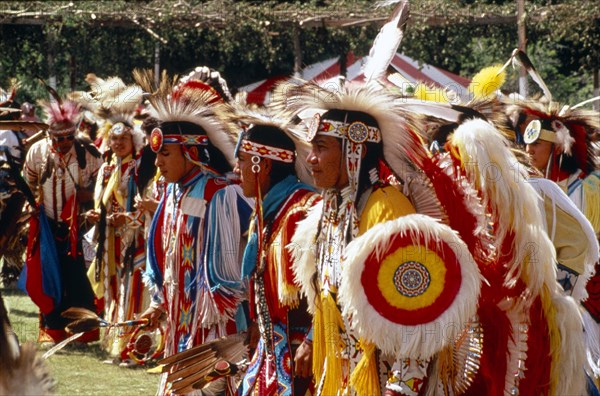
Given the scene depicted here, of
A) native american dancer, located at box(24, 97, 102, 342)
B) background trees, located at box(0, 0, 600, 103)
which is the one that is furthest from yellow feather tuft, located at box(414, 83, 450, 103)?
background trees, located at box(0, 0, 600, 103)

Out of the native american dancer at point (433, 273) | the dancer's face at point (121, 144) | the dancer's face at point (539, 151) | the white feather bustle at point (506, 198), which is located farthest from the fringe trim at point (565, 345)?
the dancer's face at point (121, 144)

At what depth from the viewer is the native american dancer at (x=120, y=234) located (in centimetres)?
757

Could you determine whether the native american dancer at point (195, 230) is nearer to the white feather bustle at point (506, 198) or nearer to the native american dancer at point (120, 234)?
the white feather bustle at point (506, 198)

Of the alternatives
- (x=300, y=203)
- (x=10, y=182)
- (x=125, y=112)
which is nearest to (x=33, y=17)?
(x=125, y=112)

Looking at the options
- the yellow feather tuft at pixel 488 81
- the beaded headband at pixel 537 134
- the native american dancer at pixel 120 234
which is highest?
the yellow feather tuft at pixel 488 81

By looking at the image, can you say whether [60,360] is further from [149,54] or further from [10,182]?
[149,54]

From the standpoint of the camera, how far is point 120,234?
316 inches

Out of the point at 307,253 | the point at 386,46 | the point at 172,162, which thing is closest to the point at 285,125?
the point at 386,46

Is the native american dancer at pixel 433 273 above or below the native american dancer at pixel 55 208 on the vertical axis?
above

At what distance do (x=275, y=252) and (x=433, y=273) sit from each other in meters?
1.00

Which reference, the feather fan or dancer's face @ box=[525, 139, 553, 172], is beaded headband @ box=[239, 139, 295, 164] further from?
dancer's face @ box=[525, 139, 553, 172]

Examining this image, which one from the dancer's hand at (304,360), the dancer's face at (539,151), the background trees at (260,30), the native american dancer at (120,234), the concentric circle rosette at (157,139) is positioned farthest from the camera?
the background trees at (260,30)

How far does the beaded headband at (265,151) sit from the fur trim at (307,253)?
0.54m

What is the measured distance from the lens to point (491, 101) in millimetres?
4141
